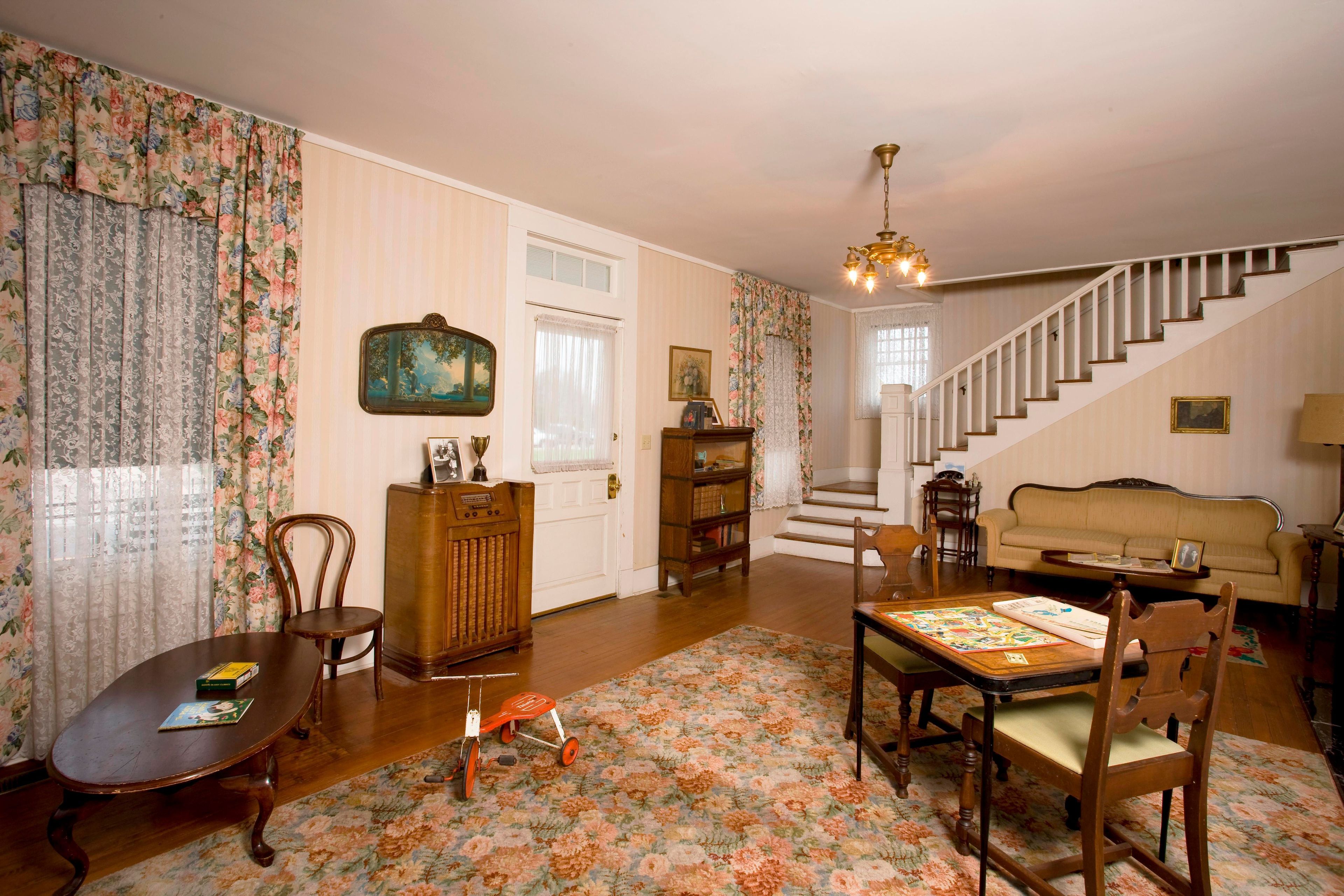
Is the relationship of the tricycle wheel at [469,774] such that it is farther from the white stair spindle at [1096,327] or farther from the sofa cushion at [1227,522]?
the white stair spindle at [1096,327]

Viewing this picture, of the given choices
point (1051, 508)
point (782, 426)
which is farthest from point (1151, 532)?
point (782, 426)

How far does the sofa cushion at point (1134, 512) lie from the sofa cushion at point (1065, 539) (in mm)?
107

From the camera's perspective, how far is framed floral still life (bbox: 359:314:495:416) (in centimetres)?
376

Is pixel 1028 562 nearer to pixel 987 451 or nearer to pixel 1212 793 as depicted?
pixel 987 451

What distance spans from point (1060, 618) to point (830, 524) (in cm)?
476

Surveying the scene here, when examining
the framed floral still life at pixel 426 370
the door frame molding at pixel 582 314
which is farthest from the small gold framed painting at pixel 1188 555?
the framed floral still life at pixel 426 370

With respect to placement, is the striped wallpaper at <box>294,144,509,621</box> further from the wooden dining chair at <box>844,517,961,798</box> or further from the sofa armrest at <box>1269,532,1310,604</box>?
the sofa armrest at <box>1269,532,1310,604</box>

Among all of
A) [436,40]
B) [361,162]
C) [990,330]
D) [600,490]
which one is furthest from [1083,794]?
[990,330]

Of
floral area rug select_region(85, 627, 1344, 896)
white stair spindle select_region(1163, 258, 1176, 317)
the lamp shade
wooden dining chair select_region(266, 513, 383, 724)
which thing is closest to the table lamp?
the lamp shade

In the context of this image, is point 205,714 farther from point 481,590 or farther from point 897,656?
point 897,656

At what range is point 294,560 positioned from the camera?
11.4ft

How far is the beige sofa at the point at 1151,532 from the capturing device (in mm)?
4770

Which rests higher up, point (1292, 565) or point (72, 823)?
point (1292, 565)

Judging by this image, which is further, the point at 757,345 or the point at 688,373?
the point at 757,345
